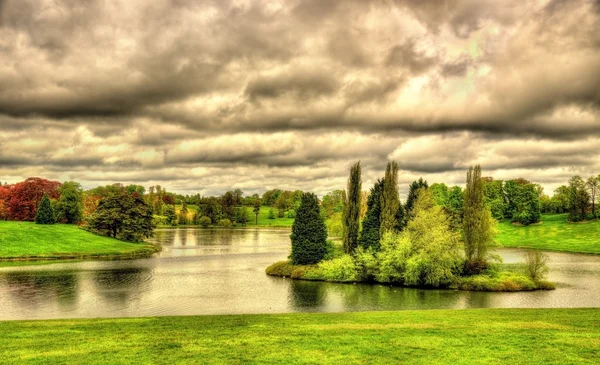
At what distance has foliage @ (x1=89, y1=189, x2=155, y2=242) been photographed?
322 ft

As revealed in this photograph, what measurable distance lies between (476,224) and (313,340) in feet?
131

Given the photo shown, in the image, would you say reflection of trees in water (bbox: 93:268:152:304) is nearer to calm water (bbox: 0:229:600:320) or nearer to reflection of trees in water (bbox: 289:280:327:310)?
calm water (bbox: 0:229:600:320)

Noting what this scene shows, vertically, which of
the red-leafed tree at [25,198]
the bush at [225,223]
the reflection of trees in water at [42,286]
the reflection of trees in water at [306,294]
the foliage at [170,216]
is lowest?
the reflection of trees in water at [306,294]

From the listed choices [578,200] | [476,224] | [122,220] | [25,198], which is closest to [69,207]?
[25,198]

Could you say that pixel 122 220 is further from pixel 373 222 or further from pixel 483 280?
pixel 483 280

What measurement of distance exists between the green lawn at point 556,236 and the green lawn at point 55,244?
90247 mm

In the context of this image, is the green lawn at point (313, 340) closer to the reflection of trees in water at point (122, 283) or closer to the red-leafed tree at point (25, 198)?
the reflection of trees in water at point (122, 283)

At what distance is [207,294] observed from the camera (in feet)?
143

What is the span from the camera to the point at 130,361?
16.3 m

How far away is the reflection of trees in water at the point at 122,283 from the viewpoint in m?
42.9

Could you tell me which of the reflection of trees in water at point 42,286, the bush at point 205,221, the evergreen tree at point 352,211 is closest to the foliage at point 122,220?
the reflection of trees in water at point 42,286

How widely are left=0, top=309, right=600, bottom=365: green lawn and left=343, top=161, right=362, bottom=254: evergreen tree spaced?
109ft

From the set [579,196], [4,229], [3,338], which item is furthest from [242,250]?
[579,196]

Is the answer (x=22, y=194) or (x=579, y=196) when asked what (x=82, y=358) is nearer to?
(x=22, y=194)
